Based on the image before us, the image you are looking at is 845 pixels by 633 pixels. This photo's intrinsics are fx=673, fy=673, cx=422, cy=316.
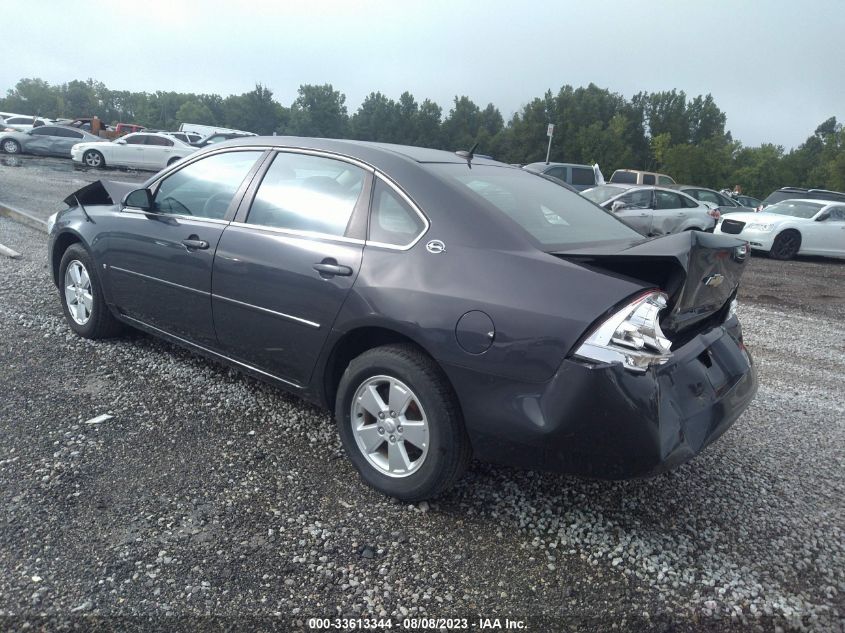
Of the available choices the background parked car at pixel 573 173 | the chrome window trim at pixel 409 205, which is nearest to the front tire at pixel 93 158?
the background parked car at pixel 573 173

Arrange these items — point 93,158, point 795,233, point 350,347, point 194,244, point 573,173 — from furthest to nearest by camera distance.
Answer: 1. point 93,158
2. point 573,173
3. point 795,233
4. point 194,244
5. point 350,347

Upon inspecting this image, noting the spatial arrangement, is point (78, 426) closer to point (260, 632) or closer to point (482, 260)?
point (260, 632)

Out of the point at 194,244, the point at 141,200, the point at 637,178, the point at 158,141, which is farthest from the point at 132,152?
the point at 194,244

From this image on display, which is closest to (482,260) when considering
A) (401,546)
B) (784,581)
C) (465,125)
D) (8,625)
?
(401,546)

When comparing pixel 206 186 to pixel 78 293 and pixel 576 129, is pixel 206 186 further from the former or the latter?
pixel 576 129

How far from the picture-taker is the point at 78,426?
3.53 meters

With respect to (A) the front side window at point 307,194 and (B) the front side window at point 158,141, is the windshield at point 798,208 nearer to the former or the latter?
(A) the front side window at point 307,194

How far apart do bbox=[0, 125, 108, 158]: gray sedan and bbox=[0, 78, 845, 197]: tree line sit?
58.6 m

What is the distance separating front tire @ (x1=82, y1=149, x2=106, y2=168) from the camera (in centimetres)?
2473

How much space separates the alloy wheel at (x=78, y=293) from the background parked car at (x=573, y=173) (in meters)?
15.6

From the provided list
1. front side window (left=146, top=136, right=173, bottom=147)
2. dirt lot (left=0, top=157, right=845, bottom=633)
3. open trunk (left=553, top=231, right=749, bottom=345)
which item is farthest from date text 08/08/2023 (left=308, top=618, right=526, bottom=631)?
front side window (left=146, top=136, right=173, bottom=147)

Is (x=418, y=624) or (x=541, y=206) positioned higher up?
(x=541, y=206)

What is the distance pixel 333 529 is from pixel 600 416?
1.19 meters

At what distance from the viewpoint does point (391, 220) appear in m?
3.18
